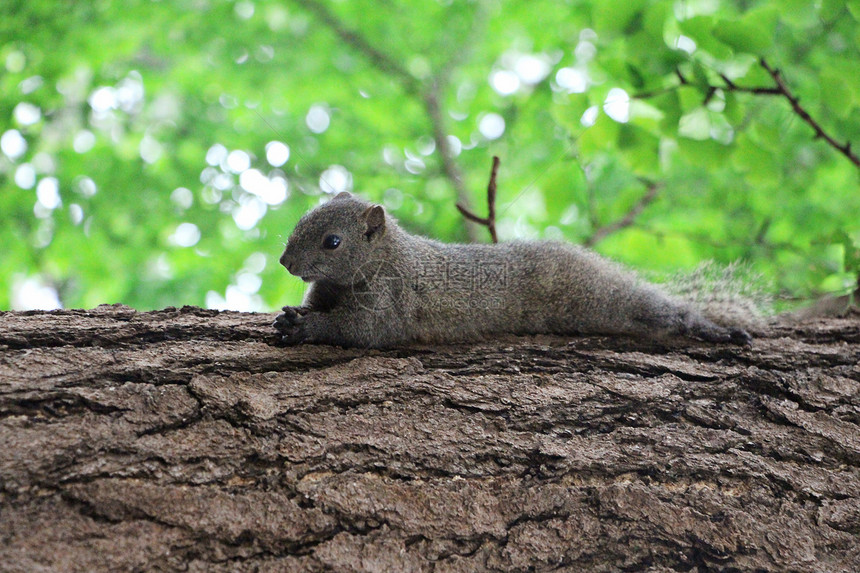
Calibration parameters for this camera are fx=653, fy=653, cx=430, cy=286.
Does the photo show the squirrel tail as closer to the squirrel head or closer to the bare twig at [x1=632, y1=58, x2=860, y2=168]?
the bare twig at [x1=632, y1=58, x2=860, y2=168]

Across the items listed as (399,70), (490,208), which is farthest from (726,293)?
(399,70)

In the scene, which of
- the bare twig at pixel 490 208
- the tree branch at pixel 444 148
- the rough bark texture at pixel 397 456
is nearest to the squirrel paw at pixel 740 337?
the rough bark texture at pixel 397 456

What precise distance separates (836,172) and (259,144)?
711 centimetres

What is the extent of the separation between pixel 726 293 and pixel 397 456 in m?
2.87

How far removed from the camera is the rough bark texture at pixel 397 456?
2.34 meters

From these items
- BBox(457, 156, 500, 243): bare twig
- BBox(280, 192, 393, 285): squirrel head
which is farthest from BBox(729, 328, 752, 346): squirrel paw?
BBox(280, 192, 393, 285): squirrel head

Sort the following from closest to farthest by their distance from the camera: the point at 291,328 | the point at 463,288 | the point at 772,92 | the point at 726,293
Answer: the point at 291,328
the point at 772,92
the point at 463,288
the point at 726,293

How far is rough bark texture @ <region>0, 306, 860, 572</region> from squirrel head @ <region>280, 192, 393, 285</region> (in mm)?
718

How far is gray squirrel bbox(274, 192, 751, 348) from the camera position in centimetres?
405

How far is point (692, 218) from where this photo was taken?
8102 mm

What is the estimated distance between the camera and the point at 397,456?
274 centimetres

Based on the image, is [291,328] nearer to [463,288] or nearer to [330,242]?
[330,242]

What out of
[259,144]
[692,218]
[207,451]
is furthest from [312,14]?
[207,451]

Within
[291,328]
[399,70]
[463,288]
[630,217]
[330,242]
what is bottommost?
[291,328]
